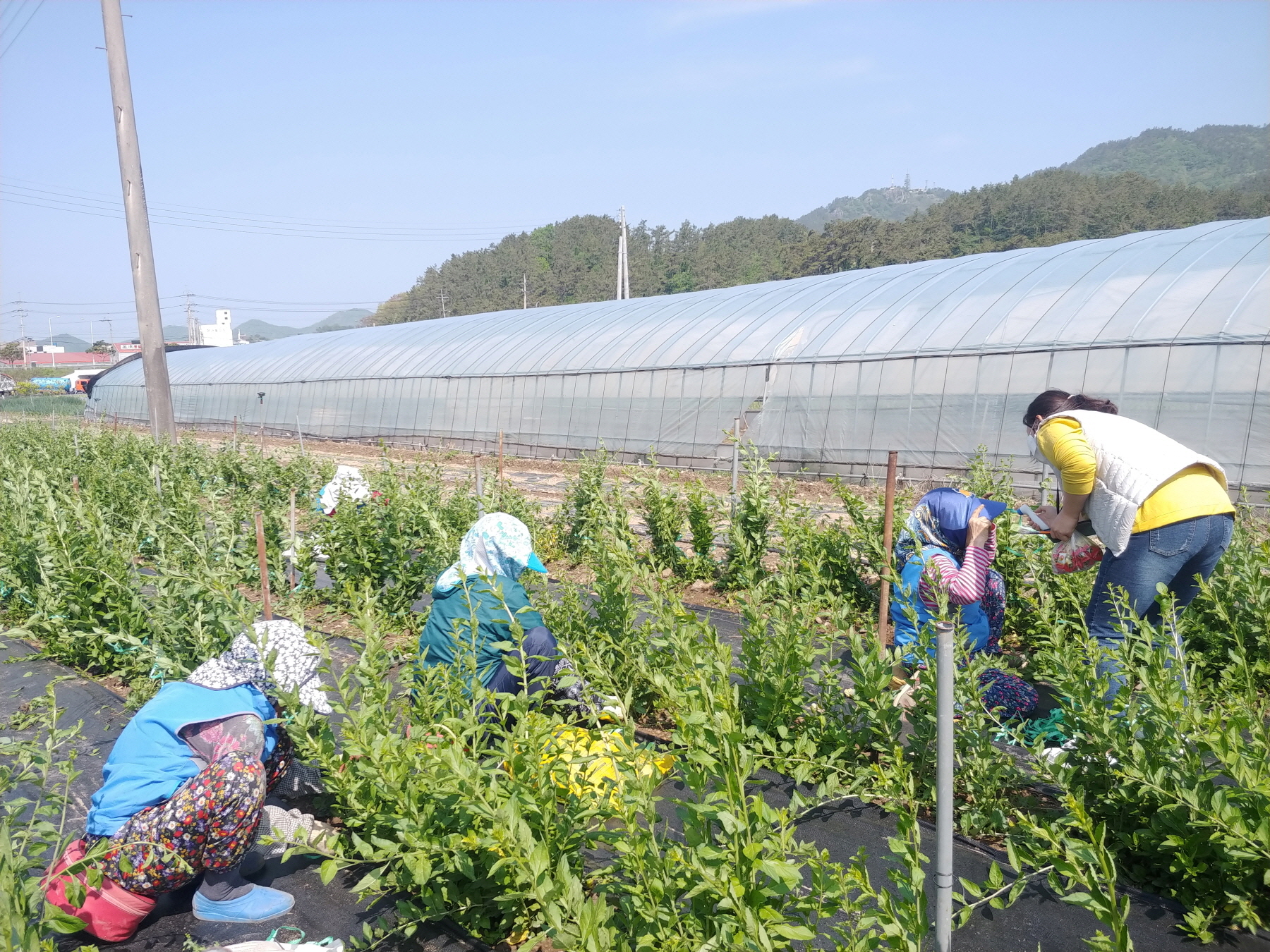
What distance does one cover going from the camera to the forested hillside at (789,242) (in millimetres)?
41188

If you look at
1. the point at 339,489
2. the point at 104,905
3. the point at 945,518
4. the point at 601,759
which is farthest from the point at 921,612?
A: the point at 339,489

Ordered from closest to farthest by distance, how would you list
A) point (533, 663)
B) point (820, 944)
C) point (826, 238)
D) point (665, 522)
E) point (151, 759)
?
point (820, 944)
point (151, 759)
point (533, 663)
point (665, 522)
point (826, 238)

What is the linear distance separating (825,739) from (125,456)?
35.5 ft

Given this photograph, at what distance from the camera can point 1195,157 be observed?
99.8 metres

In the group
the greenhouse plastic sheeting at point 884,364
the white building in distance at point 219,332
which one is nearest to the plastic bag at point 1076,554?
the greenhouse plastic sheeting at point 884,364

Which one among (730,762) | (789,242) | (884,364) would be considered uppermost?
(789,242)

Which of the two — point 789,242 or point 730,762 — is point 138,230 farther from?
point 789,242

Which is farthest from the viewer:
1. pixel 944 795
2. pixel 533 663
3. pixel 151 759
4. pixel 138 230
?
pixel 138 230

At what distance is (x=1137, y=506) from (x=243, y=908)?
3.25 metres

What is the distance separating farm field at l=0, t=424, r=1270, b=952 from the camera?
6.47ft

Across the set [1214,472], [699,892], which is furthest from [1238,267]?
[699,892]

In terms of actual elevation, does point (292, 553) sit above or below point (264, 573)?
below

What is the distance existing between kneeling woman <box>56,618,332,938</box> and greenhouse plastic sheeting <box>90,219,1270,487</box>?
10036mm

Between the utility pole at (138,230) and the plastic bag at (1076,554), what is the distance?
10615 millimetres
